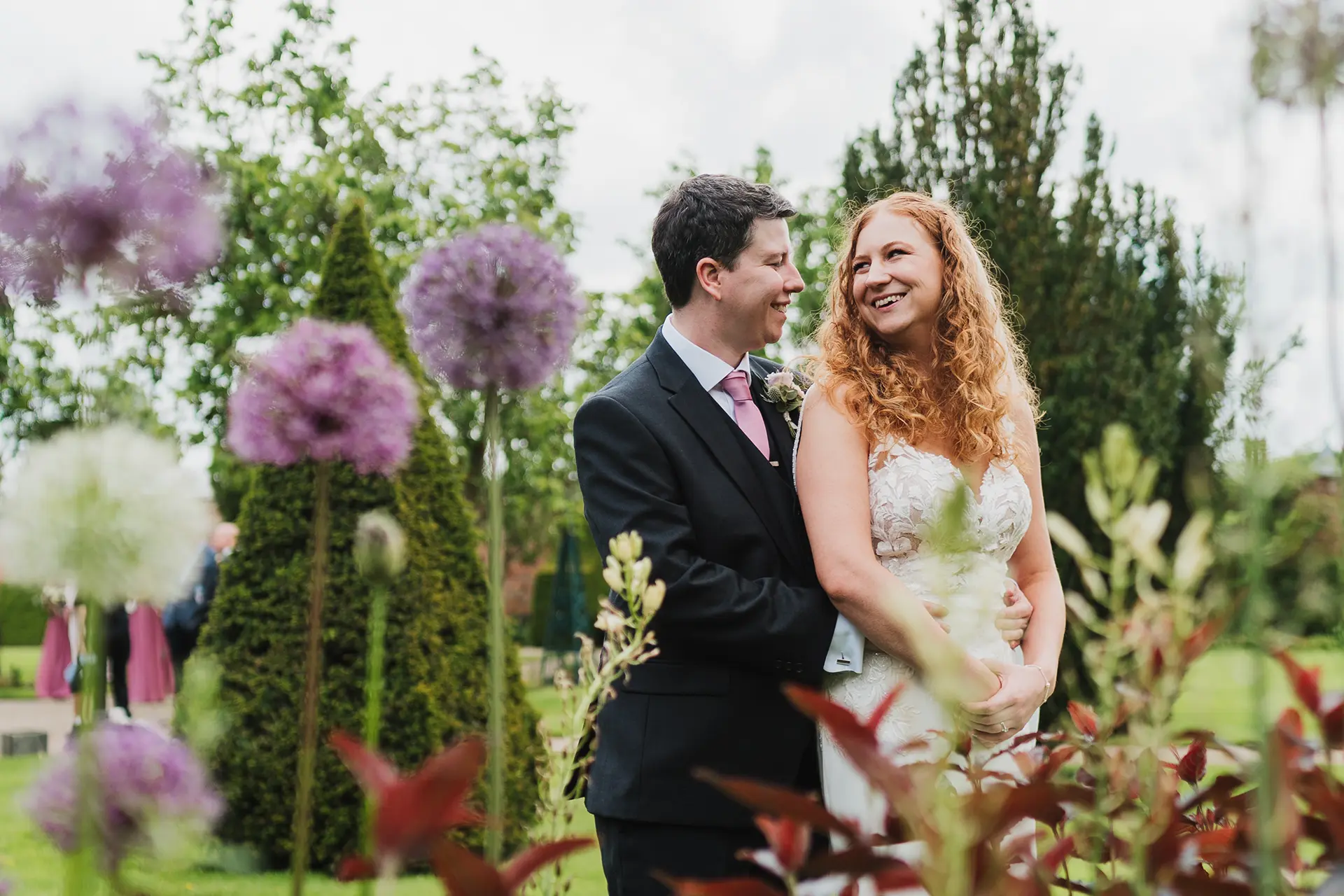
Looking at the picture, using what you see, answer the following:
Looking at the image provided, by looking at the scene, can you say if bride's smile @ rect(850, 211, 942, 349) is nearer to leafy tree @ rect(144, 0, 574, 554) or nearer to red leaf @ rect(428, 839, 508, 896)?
red leaf @ rect(428, 839, 508, 896)

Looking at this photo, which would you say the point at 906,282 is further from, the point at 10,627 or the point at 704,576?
the point at 10,627

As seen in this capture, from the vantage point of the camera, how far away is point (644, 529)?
2.62 m

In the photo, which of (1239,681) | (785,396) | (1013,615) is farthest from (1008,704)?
(1239,681)

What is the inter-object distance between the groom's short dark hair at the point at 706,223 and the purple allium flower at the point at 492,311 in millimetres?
1406

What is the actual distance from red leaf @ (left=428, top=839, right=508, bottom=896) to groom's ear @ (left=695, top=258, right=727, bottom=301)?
2230 millimetres

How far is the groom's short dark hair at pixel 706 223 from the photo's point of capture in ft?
10.0

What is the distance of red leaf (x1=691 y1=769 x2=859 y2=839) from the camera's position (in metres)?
0.99

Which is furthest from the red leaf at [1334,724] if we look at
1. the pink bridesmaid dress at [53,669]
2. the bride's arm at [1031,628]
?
the pink bridesmaid dress at [53,669]

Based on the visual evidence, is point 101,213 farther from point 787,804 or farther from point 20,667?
point 20,667

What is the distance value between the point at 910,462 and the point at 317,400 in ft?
5.44

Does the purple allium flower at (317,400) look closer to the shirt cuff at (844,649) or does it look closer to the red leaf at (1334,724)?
the red leaf at (1334,724)

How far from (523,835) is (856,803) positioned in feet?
13.1

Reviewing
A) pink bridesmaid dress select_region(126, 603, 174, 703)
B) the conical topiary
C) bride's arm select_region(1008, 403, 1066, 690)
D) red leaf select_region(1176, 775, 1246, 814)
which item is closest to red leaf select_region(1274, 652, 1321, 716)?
red leaf select_region(1176, 775, 1246, 814)

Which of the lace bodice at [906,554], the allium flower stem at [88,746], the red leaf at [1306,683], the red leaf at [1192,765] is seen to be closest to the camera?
the allium flower stem at [88,746]
